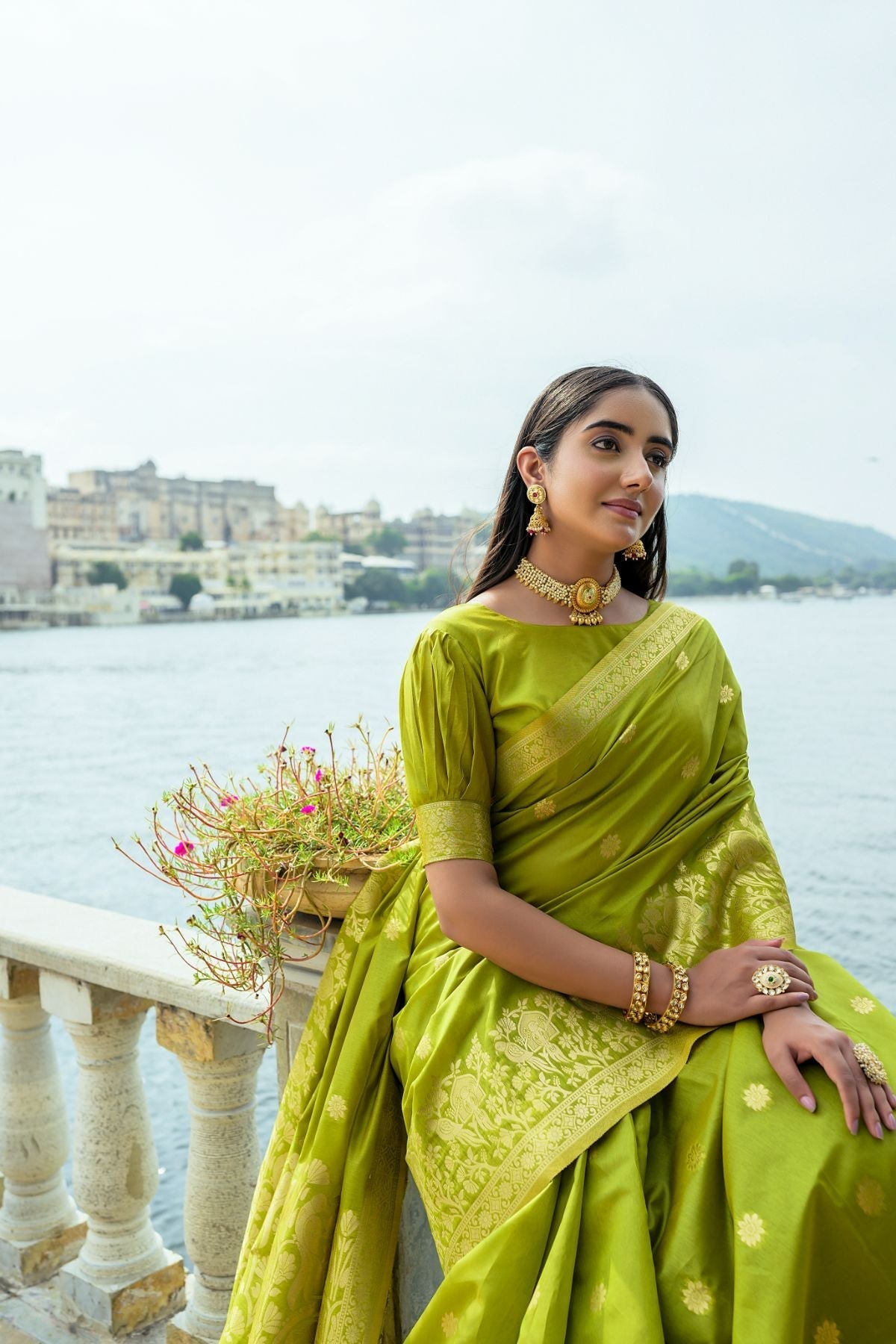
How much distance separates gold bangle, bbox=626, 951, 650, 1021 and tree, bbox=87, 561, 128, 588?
59.4 metres

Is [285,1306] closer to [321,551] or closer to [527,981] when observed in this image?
[527,981]

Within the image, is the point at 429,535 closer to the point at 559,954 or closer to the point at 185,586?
the point at 185,586

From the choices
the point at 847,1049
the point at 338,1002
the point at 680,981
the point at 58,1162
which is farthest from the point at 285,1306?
the point at 58,1162

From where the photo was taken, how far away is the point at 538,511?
1826 mm

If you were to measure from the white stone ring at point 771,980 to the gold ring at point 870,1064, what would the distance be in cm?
10

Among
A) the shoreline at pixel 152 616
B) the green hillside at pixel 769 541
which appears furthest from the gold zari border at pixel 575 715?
the shoreline at pixel 152 616

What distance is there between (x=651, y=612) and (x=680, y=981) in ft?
1.95

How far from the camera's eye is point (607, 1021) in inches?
61.0

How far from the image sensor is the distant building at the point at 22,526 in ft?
184

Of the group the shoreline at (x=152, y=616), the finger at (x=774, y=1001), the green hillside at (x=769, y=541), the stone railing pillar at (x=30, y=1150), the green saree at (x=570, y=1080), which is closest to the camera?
the green saree at (x=570, y=1080)

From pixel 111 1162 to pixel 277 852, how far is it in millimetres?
964

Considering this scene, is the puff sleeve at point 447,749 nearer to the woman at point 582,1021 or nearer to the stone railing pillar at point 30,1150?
the woman at point 582,1021

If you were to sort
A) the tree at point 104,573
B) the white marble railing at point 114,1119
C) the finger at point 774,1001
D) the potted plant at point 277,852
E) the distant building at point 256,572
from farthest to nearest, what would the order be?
the distant building at point 256,572, the tree at point 104,573, the white marble railing at point 114,1119, the potted plant at point 277,852, the finger at point 774,1001

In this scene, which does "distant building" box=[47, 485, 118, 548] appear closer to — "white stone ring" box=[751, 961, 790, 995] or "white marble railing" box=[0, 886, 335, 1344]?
"white marble railing" box=[0, 886, 335, 1344]
